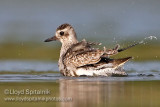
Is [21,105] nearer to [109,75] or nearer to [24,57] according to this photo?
[109,75]

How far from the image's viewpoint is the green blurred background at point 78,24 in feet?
70.6

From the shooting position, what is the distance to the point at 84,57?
52.8ft

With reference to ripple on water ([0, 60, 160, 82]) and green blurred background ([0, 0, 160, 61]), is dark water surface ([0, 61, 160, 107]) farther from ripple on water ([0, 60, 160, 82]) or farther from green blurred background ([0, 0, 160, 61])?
green blurred background ([0, 0, 160, 61])

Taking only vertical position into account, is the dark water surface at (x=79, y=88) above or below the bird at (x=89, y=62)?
below

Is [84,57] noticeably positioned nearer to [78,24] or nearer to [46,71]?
[46,71]

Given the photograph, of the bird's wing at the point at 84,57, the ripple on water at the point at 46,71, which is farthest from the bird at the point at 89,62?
the ripple on water at the point at 46,71

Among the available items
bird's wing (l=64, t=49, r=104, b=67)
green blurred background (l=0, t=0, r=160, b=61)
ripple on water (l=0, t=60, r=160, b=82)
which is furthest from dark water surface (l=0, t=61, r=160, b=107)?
green blurred background (l=0, t=0, r=160, b=61)

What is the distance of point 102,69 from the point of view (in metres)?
16.0

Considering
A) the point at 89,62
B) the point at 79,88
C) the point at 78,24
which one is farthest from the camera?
the point at 78,24

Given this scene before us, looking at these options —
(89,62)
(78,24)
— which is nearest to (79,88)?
(89,62)

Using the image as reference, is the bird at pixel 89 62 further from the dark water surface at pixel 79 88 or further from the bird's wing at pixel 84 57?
the dark water surface at pixel 79 88

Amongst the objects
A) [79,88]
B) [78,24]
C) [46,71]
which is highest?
Result: [78,24]

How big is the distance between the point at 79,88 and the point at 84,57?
1.91m

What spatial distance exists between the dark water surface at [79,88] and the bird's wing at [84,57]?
1.33 ft
